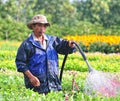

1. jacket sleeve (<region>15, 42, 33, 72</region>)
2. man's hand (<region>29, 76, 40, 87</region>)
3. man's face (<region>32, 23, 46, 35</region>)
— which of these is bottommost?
man's hand (<region>29, 76, 40, 87</region>)

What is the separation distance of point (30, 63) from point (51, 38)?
20.5 inches

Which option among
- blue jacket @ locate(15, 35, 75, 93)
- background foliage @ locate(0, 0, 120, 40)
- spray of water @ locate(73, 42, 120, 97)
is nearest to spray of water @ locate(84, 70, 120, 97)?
spray of water @ locate(73, 42, 120, 97)

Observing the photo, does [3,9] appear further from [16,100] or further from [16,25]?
[16,100]

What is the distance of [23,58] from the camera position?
7008mm

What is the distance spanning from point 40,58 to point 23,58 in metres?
0.28

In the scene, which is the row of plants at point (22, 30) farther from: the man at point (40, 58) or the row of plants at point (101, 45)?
the man at point (40, 58)

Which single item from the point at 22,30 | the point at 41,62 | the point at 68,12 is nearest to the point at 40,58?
the point at 41,62

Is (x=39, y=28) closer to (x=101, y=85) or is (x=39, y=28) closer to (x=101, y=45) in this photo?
(x=101, y=85)

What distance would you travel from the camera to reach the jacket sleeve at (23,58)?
22.8 ft

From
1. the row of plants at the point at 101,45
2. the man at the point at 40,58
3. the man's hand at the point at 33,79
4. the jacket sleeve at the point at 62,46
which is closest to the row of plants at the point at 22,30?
the row of plants at the point at 101,45

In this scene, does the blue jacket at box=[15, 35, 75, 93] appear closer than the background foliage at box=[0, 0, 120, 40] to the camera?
Yes

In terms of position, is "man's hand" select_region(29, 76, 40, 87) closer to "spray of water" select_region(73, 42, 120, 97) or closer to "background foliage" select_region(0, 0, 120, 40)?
"spray of water" select_region(73, 42, 120, 97)

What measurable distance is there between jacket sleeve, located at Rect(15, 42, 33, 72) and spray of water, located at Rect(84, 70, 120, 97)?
101 cm

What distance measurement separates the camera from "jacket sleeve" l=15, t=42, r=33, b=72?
22.8 feet
